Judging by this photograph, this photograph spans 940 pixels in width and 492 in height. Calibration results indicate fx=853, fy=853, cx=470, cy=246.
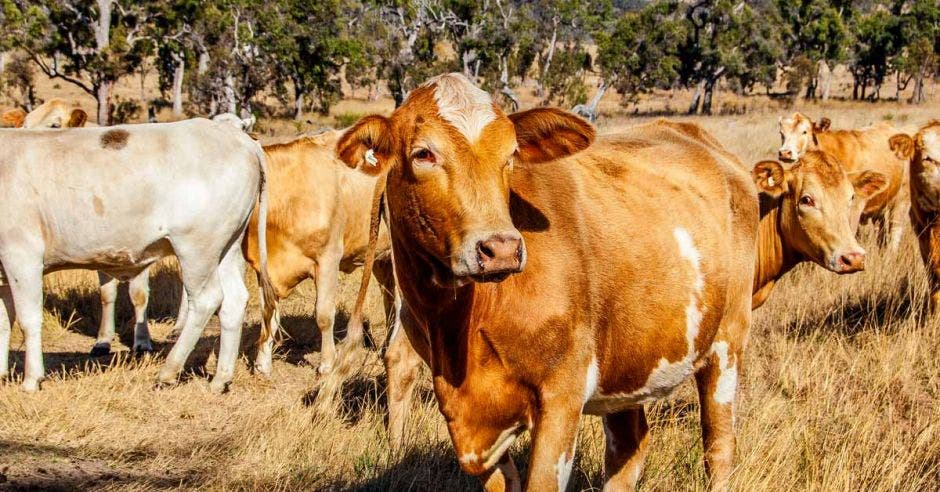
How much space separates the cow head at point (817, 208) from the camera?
5.99 meters

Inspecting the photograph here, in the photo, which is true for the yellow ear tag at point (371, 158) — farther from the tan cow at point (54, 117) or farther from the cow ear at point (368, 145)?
the tan cow at point (54, 117)

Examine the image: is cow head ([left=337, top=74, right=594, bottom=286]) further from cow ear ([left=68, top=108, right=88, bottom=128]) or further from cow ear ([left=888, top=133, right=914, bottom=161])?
cow ear ([left=68, top=108, right=88, bottom=128])

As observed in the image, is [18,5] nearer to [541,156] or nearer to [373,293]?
[373,293]

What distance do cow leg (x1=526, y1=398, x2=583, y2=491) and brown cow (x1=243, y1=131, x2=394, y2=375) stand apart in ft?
15.6

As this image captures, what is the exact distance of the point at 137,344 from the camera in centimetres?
848

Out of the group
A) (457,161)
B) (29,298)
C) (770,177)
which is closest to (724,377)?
(457,161)

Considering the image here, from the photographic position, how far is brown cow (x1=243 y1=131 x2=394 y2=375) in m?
8.01

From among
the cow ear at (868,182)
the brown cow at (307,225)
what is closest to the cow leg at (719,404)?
the cow ear at (868,182)

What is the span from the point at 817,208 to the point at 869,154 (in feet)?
25.3

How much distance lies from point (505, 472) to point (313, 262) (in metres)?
4.71

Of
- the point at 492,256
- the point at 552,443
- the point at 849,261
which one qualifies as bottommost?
the point at 552,443

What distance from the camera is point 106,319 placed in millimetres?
8523

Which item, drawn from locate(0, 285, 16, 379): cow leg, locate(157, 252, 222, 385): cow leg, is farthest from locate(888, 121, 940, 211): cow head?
locate(0, 285, 16, 379): cow leg

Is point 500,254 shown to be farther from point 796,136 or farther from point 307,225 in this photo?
point 796,136
